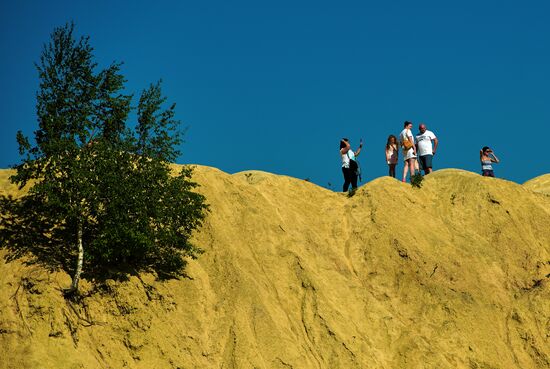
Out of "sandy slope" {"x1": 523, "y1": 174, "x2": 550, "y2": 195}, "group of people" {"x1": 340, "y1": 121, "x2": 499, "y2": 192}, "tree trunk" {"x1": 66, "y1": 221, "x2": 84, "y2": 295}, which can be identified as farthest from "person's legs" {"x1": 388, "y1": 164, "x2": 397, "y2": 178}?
"tree trunk" {"x1": 66, "y1": 221, "x2": 84, "y2": 295}

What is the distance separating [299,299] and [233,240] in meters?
3.16

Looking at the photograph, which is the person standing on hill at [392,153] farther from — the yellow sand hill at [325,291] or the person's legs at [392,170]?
the yellow sand hill at [325,291]

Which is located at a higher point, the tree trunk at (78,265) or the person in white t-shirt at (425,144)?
the person in white t-shirt at (425,144)

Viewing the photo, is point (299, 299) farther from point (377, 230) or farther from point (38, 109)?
point (38, 109)

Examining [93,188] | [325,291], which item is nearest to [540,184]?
[325,291]

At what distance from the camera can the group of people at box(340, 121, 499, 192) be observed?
101 ft

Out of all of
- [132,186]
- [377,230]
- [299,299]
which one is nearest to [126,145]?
[132,186]

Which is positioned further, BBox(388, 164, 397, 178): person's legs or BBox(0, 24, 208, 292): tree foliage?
BBox(388, 164, 397, 178): person's legs

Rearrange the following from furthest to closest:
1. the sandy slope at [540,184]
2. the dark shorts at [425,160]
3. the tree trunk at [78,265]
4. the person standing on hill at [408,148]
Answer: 1. the sandy slope at [540,184]
2. the dark shorts at [425,160]
3. the person standing on hill at [408,148]
4. the tree trunk at [78,265]

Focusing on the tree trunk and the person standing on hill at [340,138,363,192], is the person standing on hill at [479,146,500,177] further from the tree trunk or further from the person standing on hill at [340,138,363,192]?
the tree trunk

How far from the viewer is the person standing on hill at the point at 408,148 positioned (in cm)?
3080

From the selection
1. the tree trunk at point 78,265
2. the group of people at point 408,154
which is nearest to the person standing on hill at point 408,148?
the group of people at point 408,154

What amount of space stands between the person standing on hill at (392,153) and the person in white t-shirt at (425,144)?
0.97 meters

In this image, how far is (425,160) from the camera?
32688mm
